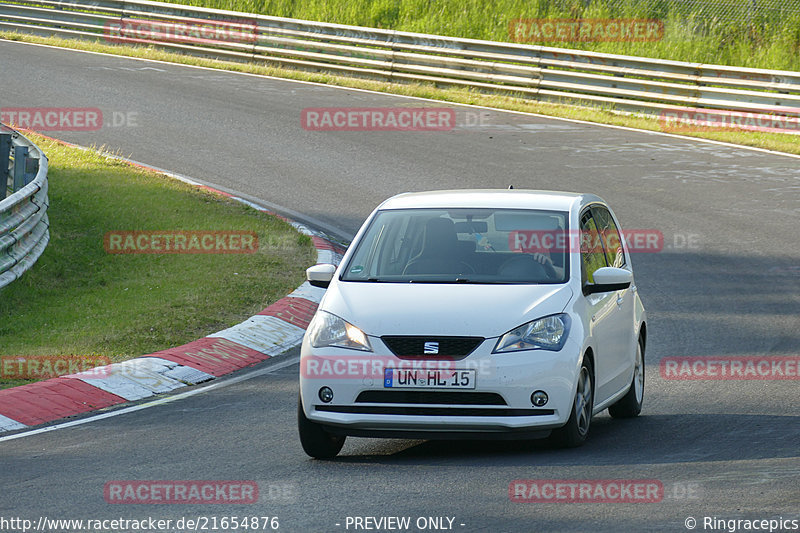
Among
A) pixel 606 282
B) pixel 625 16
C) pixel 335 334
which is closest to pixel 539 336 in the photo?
pixel 606 282

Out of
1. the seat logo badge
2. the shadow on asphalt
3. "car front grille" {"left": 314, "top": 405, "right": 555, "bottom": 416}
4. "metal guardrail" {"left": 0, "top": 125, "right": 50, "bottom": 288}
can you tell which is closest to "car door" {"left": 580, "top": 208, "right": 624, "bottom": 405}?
the shadow on asphalt

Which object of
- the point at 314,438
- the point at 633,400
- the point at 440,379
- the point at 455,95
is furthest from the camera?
the point at 455,95

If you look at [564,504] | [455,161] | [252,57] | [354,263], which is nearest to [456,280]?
[354,263]

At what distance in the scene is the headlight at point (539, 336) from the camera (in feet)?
23.4

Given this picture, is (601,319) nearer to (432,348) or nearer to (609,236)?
(609,236)

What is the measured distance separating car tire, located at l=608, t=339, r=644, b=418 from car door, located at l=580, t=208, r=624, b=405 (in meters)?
0.39

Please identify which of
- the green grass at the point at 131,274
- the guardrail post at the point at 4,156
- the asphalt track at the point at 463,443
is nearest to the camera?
the asphalt track at the point at 463,443

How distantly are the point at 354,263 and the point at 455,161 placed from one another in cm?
1183

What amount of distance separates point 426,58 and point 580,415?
20310 mm

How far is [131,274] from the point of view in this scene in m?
13.6

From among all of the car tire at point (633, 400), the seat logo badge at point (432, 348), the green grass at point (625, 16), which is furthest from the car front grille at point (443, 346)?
the green grass at point (625, 16)

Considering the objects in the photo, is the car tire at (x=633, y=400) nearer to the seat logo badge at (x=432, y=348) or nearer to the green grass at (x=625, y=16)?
the seat logo badge at (x=432, y=348)

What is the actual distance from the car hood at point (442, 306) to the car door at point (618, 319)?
34.9 inches

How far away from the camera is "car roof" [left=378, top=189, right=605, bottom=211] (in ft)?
27.7
